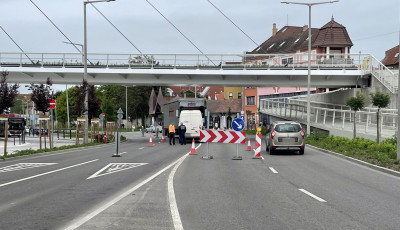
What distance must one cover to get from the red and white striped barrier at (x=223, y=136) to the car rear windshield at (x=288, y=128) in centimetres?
265

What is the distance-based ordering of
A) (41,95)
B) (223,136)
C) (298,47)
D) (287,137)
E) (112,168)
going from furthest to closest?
1. (298,47)
2. (41,95)
3. (287,137)
4. (223,136)
5. (112,168)

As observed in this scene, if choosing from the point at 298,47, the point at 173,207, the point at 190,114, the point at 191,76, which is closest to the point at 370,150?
the point at 173,207

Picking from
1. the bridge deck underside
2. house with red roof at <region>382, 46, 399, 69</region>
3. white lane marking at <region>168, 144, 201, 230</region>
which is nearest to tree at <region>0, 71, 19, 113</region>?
the bridge deck underside

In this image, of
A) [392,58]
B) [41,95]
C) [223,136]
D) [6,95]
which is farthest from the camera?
[392,58]

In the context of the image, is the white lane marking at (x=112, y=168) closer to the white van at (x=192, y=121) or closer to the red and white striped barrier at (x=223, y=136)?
the red and white striped barrier at (x=223, y=136)

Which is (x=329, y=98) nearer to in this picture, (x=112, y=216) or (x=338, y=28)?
(x=338, y=28)

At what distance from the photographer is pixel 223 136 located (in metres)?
22.4

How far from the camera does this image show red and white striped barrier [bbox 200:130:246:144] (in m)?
22.1

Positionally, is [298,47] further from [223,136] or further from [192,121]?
[223,136]

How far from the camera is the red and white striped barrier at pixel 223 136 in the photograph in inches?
872

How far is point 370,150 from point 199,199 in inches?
575

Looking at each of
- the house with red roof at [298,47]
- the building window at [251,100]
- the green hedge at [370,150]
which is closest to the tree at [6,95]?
the green hedge at [370,150]

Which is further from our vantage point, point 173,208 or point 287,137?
point 287,137

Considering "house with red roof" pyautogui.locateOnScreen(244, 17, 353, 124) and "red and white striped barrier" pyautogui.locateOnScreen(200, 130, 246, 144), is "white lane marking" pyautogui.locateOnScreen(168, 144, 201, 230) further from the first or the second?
"house with red roof" pyautogui.locateOnScreen(244, 17, 353, 124)
